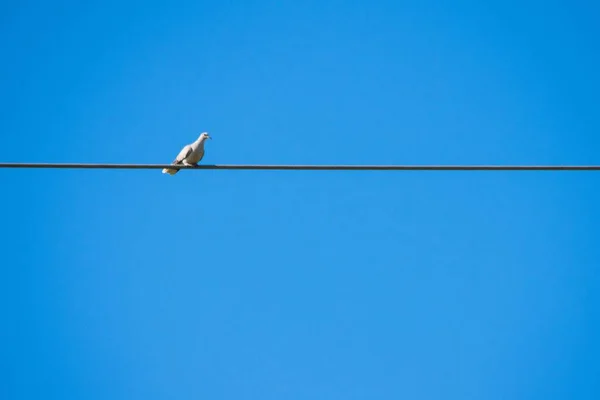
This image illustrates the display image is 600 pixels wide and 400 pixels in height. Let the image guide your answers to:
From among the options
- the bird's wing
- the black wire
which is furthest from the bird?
the black wire

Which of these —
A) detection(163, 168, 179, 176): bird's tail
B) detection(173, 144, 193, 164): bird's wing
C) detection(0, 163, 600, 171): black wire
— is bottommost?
detection(0, 163, 600, 171): black wire

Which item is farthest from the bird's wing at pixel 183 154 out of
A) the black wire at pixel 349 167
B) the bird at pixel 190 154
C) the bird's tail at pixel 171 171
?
the black wire at pixel 349 167

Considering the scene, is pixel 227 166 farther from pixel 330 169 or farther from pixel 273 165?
pixel 330 169

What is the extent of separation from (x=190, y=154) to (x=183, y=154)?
22 cm

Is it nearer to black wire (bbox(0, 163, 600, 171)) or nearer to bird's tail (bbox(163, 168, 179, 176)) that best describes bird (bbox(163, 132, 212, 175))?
bird's tail (bbox(163, 168, 179, 176))

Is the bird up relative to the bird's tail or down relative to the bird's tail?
up

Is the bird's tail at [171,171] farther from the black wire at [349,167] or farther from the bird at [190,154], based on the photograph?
the black wire at [349,167]

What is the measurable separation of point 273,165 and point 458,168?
6.09 feet

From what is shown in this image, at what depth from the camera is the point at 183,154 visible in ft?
38.2

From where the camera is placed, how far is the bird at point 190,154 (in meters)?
11.6

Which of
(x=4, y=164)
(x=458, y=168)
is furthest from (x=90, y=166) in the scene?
(x=458, y=168)

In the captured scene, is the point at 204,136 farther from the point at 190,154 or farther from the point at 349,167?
the point at 349,167

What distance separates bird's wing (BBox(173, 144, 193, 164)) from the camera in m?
11.6

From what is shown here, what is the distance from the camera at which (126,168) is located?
7.50 meters
